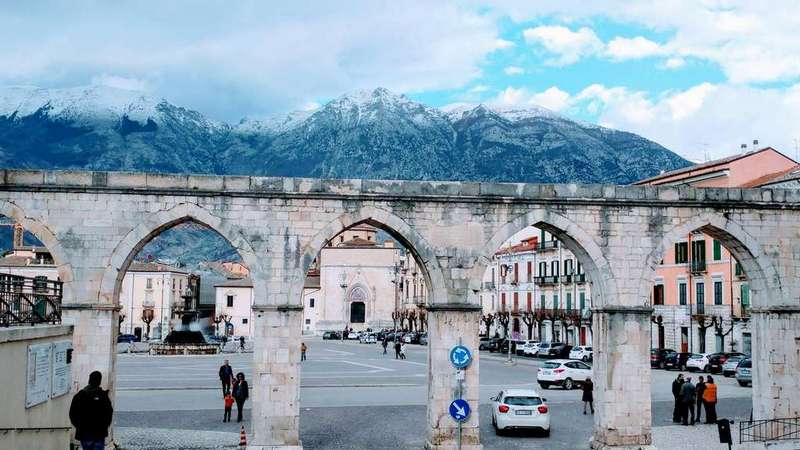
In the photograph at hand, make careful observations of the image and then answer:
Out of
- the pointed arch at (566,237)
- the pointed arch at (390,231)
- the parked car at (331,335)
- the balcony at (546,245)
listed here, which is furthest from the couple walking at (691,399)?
the parked car at (331,335)

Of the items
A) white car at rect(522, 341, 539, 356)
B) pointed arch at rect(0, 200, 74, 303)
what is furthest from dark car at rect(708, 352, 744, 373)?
pointed arch at rect(0, 200, 74, 303)

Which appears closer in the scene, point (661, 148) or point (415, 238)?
point (415, 238)

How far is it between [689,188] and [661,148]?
18194cm

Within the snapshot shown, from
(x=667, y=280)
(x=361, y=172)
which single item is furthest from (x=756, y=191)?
(x=361, y=172)

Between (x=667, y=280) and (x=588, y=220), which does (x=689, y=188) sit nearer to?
(x=588, y=220)

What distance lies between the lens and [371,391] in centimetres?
2980

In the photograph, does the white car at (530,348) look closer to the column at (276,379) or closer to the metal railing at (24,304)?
the column at (276,379)

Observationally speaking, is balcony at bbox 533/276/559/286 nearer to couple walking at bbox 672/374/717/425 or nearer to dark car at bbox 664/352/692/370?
dark car at bbox 664/352/692/370

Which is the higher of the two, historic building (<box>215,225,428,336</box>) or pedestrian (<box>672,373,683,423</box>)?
historic building (<box>215,225,428,336</box>)

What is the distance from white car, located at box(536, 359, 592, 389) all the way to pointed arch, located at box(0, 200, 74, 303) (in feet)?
66.4

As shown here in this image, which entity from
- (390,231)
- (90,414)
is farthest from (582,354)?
(90,414)

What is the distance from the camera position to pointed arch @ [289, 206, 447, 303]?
706 inches

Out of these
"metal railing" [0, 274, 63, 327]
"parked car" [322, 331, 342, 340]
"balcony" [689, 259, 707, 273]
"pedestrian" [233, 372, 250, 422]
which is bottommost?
"parked car" [322, 331, 342, 340]

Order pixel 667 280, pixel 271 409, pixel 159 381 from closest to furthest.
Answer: pixel 271 409
pixel 159 381
pixel 667 280
